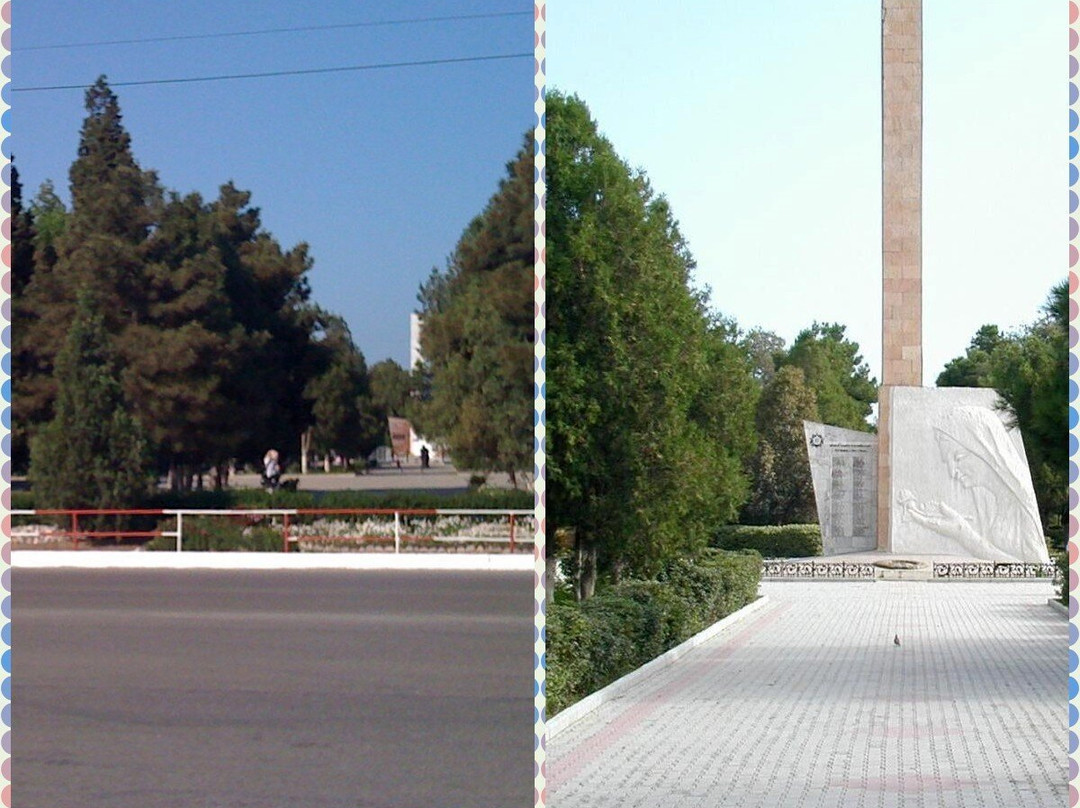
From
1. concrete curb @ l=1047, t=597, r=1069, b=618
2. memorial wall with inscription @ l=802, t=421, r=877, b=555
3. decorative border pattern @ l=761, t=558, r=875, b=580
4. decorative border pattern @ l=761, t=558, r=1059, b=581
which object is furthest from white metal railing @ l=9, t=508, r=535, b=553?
memorial wall with inscription @ l=802, t=421, r=877, b=555

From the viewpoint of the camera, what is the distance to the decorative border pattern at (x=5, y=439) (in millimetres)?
1881

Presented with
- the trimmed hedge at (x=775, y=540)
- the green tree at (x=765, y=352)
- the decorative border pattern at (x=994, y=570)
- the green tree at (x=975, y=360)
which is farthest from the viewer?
the green tree at (x=765, y=352)

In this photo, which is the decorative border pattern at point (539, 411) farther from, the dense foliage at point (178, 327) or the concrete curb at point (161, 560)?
the concrete curb at point (161, 560)

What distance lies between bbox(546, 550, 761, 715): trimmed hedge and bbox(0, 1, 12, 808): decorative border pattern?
9.32ft

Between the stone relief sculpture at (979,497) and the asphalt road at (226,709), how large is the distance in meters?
13.8

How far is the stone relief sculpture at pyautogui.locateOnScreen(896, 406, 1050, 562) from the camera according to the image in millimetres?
16609

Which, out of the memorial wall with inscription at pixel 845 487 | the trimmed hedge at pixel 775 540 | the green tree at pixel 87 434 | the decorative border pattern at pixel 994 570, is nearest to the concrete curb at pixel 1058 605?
the decorative border pattern at pixel 994 570

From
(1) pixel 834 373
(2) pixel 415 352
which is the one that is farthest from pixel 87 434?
(1) pixel 834 373

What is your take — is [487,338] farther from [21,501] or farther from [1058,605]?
[1058,605]

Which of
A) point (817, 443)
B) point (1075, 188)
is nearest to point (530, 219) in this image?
point (1075, 188)

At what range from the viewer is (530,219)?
2557mm

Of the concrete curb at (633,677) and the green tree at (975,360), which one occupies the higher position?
the green tree at (975,360)

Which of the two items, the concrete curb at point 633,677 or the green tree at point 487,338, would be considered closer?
the green tree at point 487,338

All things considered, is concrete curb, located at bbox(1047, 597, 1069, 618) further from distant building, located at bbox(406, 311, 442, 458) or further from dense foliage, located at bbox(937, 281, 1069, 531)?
distant building, located at bbox(406, 311, 442, 458)
